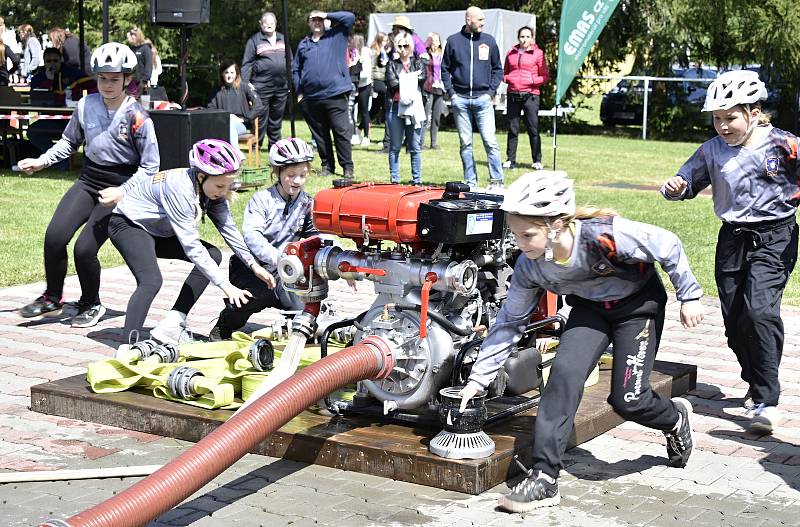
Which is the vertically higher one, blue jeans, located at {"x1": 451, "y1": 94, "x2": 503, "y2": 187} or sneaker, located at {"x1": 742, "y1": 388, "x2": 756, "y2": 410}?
blue jeans, located at {"x1": 451, "y1": 94, "x2": 503, "y2": 187}

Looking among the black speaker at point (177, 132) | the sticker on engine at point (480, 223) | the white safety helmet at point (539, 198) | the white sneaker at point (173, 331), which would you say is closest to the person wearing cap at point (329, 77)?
the black speaker at point (177, 132)

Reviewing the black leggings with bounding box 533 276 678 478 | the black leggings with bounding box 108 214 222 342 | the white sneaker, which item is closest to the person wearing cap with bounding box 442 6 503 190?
the black leggings with bounding box 108 214 222 342

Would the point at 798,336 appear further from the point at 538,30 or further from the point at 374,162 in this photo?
the point at 538,30

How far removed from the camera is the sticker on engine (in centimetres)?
530

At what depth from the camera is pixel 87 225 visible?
7.88m

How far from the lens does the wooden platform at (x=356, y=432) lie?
5027mm

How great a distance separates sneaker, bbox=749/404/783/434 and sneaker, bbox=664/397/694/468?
0.70m

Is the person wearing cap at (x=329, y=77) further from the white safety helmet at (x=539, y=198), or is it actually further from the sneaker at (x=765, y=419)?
the white safety helmet at (x=539, y=198)

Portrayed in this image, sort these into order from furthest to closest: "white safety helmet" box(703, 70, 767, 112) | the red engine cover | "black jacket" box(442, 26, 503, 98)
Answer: "black jacket" box(442, 26, 503, 98) < "white safety helmet" box(703, 70, 767, 112) < the red engine cover

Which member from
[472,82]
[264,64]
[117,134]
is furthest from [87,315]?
[264,64]

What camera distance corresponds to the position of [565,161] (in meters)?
20.0

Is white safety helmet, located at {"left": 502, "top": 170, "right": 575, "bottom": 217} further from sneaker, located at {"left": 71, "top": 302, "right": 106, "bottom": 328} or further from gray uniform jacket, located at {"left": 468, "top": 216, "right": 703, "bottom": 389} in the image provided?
sneaker, located at {"left": 71, "top": 302, "right": 106, "bottom": 328}

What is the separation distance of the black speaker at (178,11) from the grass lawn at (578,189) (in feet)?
7.01

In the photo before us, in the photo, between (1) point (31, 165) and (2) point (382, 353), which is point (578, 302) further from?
(1) point (31, 165)
